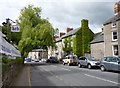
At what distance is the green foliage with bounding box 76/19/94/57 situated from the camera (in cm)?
5738

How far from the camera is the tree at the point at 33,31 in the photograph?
5009 centimetres

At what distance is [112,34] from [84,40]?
54.9ft

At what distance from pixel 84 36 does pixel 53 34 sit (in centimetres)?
930

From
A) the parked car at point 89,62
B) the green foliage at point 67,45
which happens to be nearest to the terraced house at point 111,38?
the parked car at point 89,62

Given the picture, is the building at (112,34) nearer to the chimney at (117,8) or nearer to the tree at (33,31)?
the chimney at (117,8)

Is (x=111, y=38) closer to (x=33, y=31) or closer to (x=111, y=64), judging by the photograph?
(x=111, y=64)

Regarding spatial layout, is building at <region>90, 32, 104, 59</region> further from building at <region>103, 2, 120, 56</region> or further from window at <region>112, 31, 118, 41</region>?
window at <region>112, 31, 118, 41</region>

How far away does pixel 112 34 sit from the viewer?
4134cm

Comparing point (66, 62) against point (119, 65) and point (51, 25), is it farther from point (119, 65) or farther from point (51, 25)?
point (119, 65)

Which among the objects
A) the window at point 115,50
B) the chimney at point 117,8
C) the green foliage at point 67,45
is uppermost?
the chimney at point 117,8

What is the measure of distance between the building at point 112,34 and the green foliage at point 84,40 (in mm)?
13924

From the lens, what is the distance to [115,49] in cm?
4072

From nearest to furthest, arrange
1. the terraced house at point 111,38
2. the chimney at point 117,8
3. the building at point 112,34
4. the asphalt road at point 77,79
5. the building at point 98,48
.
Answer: the asphalt road at point 77,79 < the terraced house at point 111,38 < the building at point 112,34 < the chimney at point 117,8 < the building at point 98,48

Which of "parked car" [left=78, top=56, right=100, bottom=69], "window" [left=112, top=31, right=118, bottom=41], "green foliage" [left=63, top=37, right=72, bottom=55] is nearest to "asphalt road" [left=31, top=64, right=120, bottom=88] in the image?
"parked car" [left=78, top=56, right=100, bottom=69]
